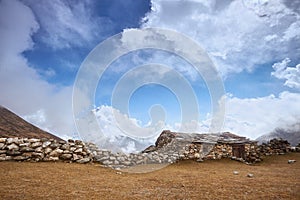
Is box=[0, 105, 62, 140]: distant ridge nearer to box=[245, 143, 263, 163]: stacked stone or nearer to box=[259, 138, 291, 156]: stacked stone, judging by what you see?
box=[245, 143, 263, 163]: stacked stone

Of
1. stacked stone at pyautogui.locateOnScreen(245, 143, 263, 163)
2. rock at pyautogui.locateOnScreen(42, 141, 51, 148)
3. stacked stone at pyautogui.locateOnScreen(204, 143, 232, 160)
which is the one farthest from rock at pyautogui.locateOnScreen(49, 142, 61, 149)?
stacked stone at pyautogui.locateOnScreen(245, 143, 263, 163)

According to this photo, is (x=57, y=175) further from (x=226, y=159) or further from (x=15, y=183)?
(x=226, y=159)

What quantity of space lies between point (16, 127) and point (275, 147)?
22.5 metres

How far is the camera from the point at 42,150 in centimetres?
1338

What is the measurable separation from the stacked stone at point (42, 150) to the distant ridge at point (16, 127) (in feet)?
10.6

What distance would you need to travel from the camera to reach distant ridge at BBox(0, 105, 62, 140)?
16.5 meters

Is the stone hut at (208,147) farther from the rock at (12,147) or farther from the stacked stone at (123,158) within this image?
the rock at (12,147)

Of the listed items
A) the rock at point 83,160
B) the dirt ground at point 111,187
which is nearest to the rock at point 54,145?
the rock at point 83,160

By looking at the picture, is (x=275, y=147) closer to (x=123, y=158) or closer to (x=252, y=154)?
(x=252, y=154)

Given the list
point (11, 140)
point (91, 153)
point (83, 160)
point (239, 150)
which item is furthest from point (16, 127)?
point (239, 150)

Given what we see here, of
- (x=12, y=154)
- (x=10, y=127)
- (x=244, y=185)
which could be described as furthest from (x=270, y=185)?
(x=10, y=127)

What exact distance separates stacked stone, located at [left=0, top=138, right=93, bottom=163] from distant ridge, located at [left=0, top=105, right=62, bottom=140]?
3.22m

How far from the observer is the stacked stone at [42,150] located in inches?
503

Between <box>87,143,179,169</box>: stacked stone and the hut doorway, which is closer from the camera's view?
<box>87,143,179,169</box>: stacked stone
